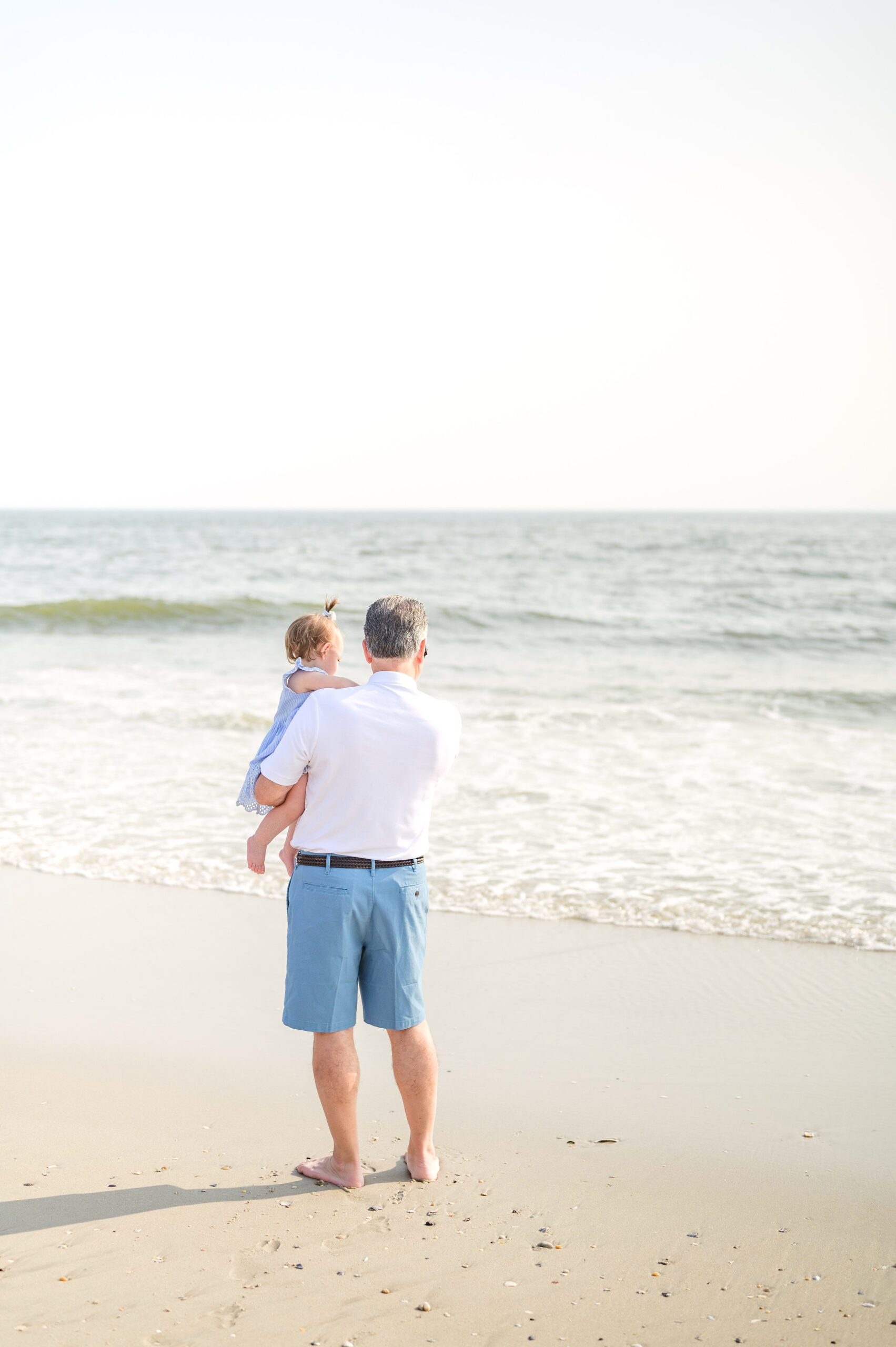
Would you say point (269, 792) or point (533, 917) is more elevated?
point (269, 792)

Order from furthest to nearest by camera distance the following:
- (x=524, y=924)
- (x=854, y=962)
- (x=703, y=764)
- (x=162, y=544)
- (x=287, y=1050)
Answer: (x=162, y=544)
(x=703, y=764)
(x=524, y=924)
(x=854, y=962)
(x=287, y=1050)

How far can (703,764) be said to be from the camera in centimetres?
921

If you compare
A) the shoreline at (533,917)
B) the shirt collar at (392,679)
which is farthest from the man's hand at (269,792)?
the shoreline at (533,917)

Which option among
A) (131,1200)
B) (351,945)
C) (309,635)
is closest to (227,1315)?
(131,1200)

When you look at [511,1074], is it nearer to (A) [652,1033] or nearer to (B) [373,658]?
(A) [652,1033]

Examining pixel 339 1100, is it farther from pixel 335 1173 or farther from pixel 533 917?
pixel 533 917

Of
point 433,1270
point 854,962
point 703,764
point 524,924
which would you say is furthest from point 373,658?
point 703,764

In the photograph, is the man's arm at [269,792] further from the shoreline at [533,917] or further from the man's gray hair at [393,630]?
the shoreline at [533,917]

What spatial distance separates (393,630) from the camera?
292 cm

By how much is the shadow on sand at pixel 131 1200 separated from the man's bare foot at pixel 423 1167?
28mm

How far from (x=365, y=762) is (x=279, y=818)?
1.03ft

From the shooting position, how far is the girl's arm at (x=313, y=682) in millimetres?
2984

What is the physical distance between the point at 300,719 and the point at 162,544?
44.0 metres

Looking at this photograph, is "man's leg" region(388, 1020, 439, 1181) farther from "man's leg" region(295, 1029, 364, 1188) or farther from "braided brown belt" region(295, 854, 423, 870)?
"braided brown belt" region(295, 854, 423, 870)
